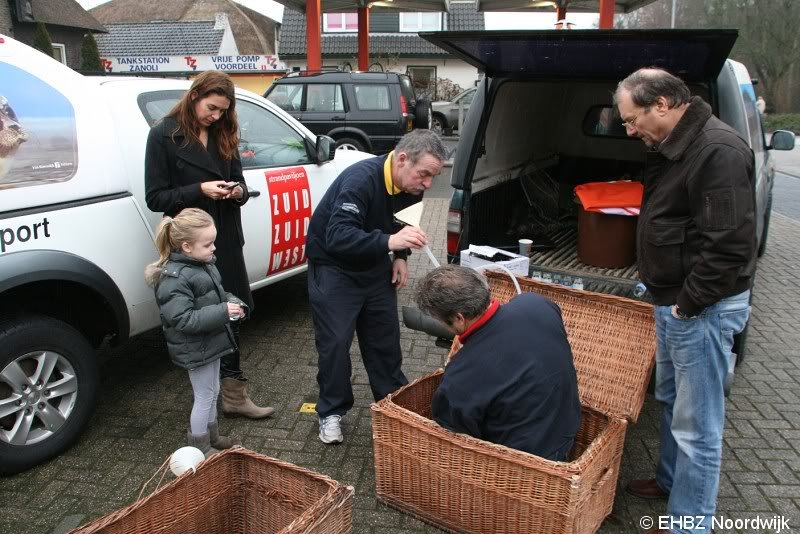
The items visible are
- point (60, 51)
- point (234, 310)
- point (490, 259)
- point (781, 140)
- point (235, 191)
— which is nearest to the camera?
point (234, 310)

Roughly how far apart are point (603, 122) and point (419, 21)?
31279 mm

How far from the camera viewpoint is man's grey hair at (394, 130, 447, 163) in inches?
116

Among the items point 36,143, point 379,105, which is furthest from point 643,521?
point 379,105

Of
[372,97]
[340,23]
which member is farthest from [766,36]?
[372,97]

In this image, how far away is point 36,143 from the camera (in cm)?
307

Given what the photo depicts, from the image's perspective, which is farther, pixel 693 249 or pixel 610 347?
pixel 610 347

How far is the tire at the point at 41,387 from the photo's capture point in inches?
117

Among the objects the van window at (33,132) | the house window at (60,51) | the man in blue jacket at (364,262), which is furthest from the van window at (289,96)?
the house window at (60,51)

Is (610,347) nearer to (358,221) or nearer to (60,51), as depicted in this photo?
(358,221)

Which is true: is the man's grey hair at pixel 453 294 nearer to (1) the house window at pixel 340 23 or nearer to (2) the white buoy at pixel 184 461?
(2) the white buoy at pixel 184 461

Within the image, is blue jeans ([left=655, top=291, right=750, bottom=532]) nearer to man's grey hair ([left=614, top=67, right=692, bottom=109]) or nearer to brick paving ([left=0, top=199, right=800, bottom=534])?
brick paving ([left=0, top=199, right=800, bottom=534])

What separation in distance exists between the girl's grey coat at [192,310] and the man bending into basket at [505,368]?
1073mm

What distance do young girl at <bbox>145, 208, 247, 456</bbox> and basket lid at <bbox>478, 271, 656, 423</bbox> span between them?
1675mm

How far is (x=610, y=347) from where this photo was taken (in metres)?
3.24
